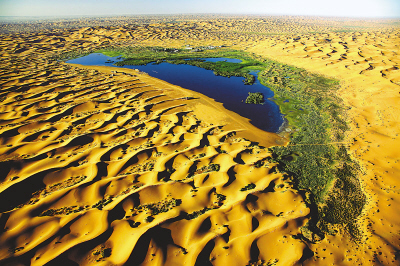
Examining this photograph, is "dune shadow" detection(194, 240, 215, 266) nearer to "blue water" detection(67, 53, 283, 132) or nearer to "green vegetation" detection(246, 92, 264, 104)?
"blue water" detection(67, 53, 283, 132)

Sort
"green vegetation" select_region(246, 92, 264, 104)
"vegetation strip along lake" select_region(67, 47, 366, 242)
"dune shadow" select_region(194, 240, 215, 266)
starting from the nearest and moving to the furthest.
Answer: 1. "dune shadow" select_region(194, 240, 215, 266)
2. "vegetation strip along lake" select_region(67, 47, 366, 242)
3. "green vegetation" select_region(246, 92, 264, 104)

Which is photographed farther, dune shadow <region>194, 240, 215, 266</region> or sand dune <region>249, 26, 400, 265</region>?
sand dune <region>249, 26, 400, 265</region>

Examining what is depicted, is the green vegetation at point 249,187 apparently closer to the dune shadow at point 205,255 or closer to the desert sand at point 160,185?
the desert sand at point 160,185

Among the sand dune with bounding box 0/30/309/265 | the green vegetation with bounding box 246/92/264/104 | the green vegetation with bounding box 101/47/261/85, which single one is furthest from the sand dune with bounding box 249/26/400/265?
the green vegetation with bounding box 101/47/261/85

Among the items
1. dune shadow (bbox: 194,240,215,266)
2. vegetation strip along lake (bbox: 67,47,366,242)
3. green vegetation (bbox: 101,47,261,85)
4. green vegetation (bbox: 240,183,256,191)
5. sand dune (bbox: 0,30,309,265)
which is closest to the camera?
dune shadow (bbox: 194,240,215,266)

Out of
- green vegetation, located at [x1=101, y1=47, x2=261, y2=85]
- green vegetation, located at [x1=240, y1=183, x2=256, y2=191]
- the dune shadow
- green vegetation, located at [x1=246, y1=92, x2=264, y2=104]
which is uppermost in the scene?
green vegetation, located at [x1=101, y1=47, x2=261, y2=85]

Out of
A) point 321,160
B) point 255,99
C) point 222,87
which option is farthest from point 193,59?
point 321,160

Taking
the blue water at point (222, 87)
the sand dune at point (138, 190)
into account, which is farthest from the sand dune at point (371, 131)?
the blue water at point (222, 87)
